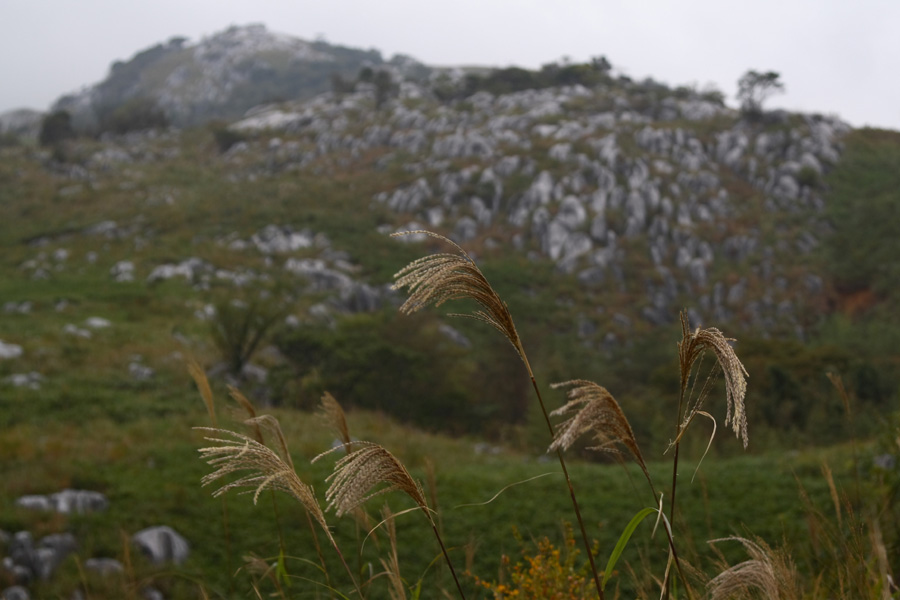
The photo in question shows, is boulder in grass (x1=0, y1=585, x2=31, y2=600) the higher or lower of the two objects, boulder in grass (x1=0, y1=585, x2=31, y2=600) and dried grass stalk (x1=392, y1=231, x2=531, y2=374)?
the lower

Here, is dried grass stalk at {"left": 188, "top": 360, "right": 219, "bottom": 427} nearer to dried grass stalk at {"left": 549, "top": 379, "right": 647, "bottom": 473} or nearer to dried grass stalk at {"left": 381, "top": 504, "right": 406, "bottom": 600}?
dried grass stalk at {"left": 381, "top": 504, "right": 406, "bottom": 600}

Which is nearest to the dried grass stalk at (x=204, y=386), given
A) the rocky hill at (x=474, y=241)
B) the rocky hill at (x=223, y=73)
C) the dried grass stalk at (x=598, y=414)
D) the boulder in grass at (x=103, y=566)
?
the dried grass stalk at (x=598, y=414)

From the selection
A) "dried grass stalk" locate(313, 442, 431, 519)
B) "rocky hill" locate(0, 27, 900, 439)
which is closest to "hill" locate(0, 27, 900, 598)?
"rocky hill" locate(0, 27, 900, 439)

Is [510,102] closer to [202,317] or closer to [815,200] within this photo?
[815,200]

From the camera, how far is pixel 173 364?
15.3 metres

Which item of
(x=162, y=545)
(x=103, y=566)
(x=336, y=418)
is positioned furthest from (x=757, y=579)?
(x=162, y=545)

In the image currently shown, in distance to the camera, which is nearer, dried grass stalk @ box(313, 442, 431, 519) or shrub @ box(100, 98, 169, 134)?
dried grass stalk @ box(313, 442, 431, 519)

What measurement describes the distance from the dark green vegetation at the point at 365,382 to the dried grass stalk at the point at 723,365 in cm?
79

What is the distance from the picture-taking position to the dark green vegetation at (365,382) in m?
7.24

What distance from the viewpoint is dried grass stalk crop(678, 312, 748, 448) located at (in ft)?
4.42

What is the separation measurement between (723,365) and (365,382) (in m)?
15.7

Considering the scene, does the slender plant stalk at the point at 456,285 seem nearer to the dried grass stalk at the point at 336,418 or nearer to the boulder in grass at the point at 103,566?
the dried grass stalk at the point at 336,418

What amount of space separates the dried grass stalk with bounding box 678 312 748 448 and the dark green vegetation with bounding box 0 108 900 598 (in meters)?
0.79

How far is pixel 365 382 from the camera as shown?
1666 centimetres
